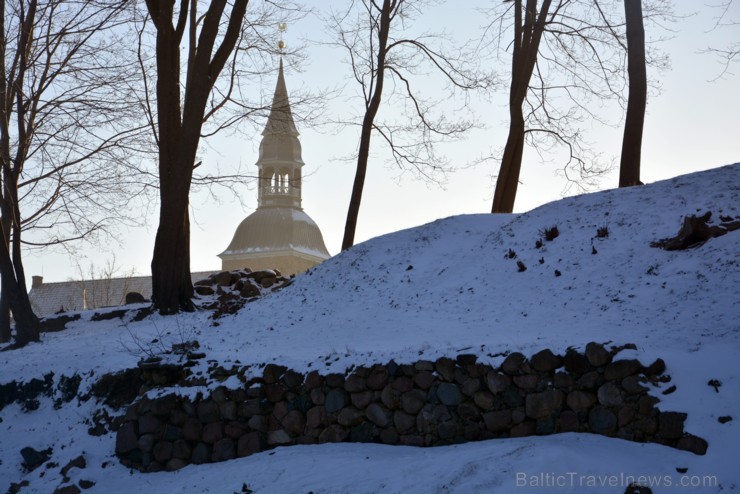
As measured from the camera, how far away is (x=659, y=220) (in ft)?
36.4

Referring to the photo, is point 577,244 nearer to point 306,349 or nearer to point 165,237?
point 306,349

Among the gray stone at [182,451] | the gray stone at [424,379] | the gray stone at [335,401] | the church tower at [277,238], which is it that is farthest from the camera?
the church tower at [277,238]

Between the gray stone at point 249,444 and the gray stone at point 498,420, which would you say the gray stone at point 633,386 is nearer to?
the gray stone at point 498,420

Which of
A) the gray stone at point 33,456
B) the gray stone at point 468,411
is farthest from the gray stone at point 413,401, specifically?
the gray stone at point 33,456

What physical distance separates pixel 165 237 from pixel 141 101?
416 cm

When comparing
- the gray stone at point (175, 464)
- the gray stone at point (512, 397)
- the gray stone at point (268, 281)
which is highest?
the gray stone at point (268, 281)

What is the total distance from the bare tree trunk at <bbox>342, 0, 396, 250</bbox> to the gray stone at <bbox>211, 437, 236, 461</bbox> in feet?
27.8

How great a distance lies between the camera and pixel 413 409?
28.9ft

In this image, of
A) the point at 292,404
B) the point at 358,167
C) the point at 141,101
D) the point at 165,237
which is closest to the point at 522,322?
the point at 292,404

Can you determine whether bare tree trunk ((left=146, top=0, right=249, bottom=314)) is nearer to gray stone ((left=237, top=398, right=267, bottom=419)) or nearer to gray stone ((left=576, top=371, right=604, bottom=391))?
gray stone ((left=237, top=398, right=267, bottom=419))

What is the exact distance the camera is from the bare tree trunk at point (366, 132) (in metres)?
18.3

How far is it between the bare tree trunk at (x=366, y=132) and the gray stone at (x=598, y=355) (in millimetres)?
10317

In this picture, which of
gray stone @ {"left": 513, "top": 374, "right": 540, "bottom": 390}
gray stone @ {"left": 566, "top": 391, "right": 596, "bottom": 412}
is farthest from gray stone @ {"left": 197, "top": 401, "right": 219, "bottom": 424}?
gray stone @ {"left": 566, "top": 391, "right": 596, "bottom": 412}

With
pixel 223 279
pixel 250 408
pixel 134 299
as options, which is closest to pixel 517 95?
pixel 223 279
